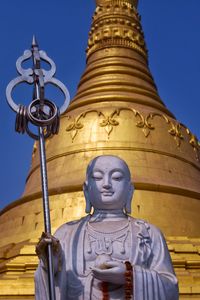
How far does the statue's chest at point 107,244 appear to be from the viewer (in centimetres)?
493

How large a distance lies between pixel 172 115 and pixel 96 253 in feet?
40.2

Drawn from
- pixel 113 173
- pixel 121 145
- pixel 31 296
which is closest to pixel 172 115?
pixel 121 145

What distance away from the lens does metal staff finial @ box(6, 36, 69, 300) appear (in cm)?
488

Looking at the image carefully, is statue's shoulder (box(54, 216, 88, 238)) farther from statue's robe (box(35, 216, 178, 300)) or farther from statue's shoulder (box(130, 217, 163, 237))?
statue's shoulder (box(130, 217, 163, 237))

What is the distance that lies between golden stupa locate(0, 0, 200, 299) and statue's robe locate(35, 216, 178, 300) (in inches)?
221

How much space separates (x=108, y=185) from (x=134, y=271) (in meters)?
0.91

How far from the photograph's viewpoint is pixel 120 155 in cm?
1449

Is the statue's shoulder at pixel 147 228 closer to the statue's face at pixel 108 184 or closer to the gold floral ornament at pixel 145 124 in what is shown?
the statue's face at pixel 108 184

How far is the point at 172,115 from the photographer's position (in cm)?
1691

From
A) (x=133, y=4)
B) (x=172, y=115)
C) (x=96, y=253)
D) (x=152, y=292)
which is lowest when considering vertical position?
(x=152, y=292)

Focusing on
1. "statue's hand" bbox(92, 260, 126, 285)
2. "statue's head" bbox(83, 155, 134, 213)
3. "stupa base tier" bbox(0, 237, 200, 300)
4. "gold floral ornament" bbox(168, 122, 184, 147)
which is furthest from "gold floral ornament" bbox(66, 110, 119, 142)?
"statue's hand" bbox(92, 260, 126, 285)

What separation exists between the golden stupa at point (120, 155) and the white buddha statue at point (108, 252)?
5532mm

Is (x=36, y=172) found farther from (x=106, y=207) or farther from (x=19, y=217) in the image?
(x=106, y=207)

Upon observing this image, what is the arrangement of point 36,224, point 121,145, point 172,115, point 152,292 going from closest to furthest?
point 152,292 → point 36,224 → point 121,145 → point 172,115
